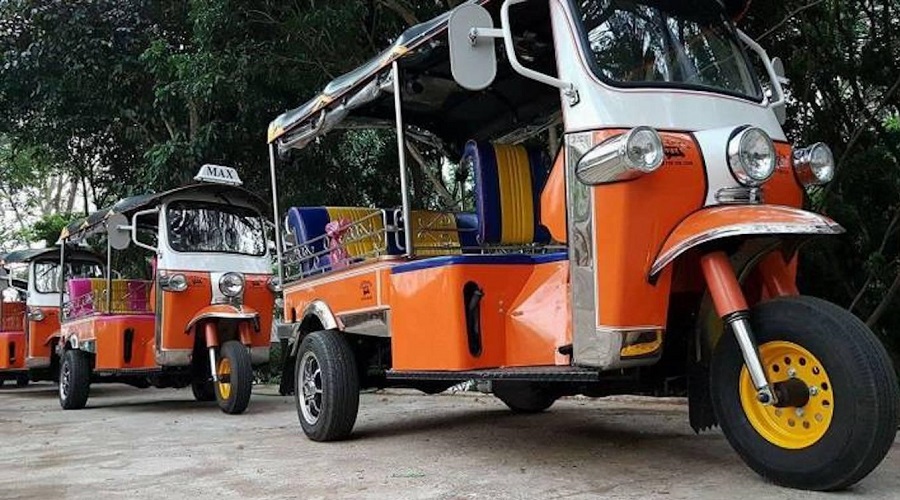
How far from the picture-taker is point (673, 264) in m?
3.67

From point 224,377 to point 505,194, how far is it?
400 cm

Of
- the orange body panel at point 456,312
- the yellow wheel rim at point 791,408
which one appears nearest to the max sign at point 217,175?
the orange body panel at point 456,312

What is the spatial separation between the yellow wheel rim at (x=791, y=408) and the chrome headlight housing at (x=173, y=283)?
20.5 feet

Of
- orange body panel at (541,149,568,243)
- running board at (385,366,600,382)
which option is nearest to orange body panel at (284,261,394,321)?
running board at (385,366,600,382)

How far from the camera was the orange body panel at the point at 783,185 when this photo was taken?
151 inches

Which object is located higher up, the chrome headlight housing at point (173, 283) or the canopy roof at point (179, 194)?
the canopy roof at point (179, 194)

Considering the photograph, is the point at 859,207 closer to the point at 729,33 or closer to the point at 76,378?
the point at 729,33

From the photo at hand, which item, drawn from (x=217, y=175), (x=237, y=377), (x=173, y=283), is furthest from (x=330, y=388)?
(x=217, y=175)

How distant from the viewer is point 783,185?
153 inches

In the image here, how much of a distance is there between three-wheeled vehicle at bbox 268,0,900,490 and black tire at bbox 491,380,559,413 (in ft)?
1.83

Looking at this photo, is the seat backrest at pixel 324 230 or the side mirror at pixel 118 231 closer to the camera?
the seat backrest at pixel 324 230

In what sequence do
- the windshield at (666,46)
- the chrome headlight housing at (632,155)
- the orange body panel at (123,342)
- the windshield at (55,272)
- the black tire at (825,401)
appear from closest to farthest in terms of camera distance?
the black tire at (825,401) → the chrome headlight housing at (632,155) → the windshield at (666,46) → the orange body panel at (123,342) → the windshield at (55,272)

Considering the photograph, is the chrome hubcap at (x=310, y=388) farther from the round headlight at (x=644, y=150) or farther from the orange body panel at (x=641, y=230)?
the round headlight at (x=644, y=150)

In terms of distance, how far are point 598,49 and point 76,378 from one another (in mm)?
7528
